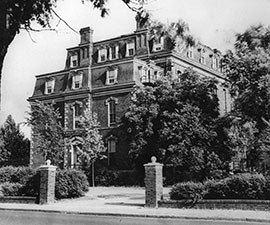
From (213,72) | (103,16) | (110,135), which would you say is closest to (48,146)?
(110,135)

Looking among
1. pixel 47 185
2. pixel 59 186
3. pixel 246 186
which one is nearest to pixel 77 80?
pixel 59 186

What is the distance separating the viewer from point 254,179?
1620cm

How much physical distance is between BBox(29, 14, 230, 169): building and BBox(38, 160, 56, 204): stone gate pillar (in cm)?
1703

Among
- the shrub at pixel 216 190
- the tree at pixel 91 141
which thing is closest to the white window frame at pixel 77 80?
the tree at pixel 91 141

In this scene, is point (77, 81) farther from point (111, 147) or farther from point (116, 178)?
point (116, 178)

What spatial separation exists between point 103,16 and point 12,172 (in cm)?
2494

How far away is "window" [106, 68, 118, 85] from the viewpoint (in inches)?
1609

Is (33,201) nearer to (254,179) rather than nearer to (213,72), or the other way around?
(254,179)

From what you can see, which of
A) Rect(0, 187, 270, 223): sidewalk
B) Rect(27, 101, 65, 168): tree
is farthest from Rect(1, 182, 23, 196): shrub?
Rect(27, 101, 65, 168): tree

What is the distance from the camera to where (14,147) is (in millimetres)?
56094

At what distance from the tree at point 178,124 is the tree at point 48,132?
24.4 ft

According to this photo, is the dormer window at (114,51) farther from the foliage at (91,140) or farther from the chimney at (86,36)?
the foliage at (91,140)

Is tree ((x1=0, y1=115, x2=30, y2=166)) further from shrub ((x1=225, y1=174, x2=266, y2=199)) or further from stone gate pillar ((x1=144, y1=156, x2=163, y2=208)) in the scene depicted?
shrub ((x1=225, y1=174, x2=266, y2=199))

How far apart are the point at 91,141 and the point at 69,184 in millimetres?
14837
